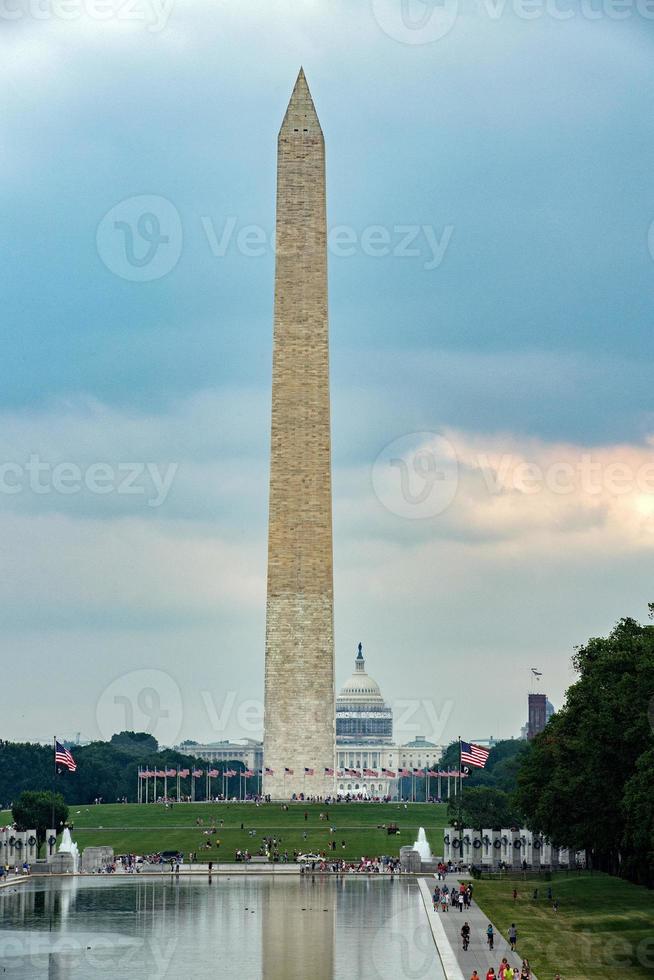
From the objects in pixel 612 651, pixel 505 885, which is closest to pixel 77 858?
pixel 505 885

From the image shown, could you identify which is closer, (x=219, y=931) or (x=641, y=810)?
(x=219, y=931)

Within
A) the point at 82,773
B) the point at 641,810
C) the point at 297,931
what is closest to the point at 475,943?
the point at 297,931

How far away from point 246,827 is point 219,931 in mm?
42689

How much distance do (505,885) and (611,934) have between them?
19.1m

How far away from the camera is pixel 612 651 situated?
68.8 m

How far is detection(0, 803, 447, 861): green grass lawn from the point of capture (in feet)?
279

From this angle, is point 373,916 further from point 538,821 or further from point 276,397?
point 276,397

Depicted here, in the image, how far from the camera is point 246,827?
9231 cm

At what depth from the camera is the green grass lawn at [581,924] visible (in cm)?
4400

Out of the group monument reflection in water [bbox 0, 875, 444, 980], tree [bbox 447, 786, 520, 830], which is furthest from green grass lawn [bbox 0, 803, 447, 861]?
monument reflection in water [bbox 0, 875, 444, 980]

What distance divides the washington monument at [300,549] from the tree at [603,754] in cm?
3699

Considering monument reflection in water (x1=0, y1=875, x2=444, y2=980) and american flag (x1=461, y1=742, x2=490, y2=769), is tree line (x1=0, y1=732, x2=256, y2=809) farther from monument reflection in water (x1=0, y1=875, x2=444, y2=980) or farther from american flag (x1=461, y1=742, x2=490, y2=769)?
monument reflection in water (x1=0, y1=875, x2=444, y2=980)

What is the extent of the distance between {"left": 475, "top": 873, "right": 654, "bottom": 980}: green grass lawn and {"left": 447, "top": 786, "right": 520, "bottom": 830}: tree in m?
17.7

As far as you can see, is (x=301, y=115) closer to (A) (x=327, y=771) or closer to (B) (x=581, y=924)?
(A) (x=327, y=771)
